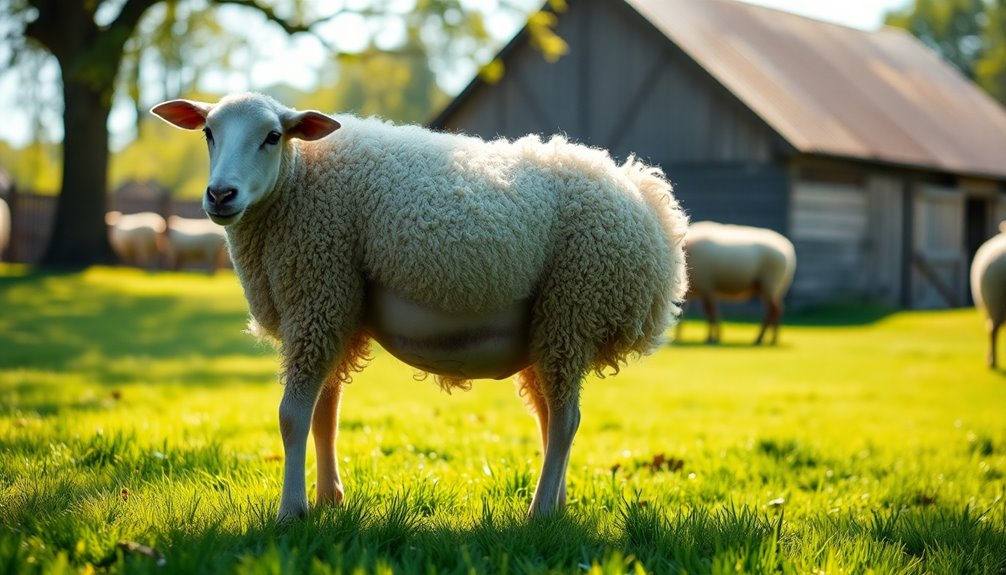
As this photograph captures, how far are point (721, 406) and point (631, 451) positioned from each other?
303cm

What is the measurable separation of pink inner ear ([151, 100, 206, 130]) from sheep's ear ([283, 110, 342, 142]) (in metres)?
0.42

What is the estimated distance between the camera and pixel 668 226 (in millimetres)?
4395

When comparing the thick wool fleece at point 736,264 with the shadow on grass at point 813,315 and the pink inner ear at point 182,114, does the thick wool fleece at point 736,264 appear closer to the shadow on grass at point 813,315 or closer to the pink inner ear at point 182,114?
Answer: the shadow on grass at point 813,315

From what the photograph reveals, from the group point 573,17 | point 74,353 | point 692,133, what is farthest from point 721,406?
point 573,17

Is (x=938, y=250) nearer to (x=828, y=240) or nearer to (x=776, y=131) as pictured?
(x=828, y=240)

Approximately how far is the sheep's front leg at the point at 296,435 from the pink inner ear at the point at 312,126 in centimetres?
96

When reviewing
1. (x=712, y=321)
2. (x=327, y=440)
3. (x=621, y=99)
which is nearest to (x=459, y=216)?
(x=327, y=440)

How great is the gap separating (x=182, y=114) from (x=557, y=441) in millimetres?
2078

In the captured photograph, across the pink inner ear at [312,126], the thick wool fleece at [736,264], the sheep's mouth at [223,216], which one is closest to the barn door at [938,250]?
the thick wool fleece at [736,264]

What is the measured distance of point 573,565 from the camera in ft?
10.4

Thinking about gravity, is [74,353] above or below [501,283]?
below

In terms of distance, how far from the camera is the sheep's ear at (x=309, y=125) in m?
3.85

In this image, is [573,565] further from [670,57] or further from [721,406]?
[670,57]

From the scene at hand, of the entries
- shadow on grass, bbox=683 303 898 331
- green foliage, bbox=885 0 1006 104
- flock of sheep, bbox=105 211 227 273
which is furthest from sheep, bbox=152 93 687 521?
green foliage, bbox=885 0 1006 104
